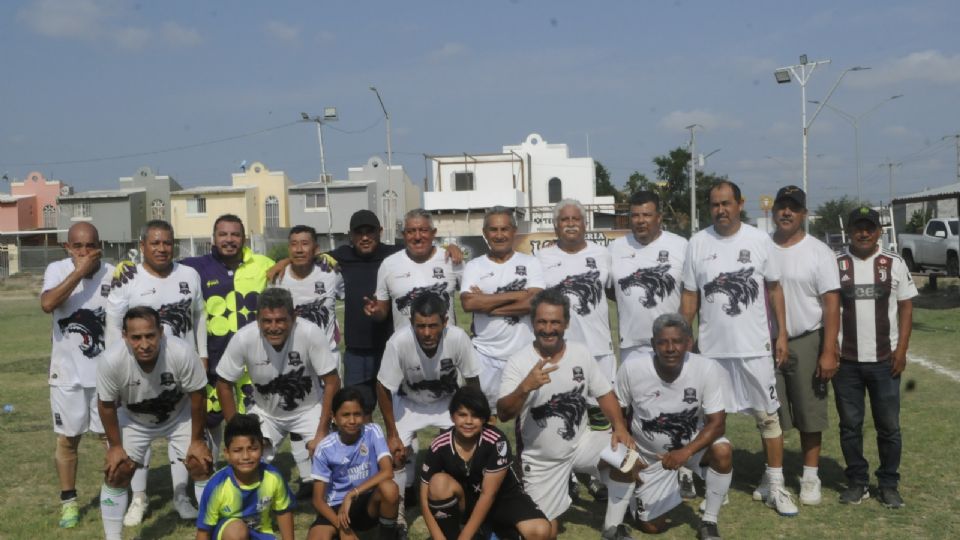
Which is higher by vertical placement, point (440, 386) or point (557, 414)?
point (440, 386)

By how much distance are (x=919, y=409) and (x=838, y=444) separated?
194cm

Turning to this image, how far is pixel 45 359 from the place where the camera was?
15.0m

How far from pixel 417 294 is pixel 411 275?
0.51 feet

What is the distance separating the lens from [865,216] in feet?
19.6

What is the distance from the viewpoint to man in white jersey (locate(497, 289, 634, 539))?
→ 5.29m

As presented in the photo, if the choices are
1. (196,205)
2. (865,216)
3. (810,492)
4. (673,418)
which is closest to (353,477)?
(673,418)

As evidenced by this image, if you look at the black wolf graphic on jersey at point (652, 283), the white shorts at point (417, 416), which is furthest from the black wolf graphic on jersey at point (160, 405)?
the black wolf graphic on jersey at point (652, 283)

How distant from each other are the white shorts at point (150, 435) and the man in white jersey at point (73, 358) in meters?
0.55

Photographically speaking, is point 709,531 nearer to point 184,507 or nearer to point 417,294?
point 417,294

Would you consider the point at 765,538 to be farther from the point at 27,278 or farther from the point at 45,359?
the point at 27,278

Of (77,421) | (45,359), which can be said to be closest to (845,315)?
(77,421)

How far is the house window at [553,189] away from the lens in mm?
61531

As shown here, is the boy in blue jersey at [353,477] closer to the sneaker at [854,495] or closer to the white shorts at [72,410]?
the white shorts at [72,410]

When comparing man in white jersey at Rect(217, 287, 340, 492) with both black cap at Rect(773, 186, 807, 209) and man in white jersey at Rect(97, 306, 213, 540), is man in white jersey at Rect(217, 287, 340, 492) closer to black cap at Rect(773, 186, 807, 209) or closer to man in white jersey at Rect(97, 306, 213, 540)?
man in white jersey at Rect(97, 306, 213, 540)
